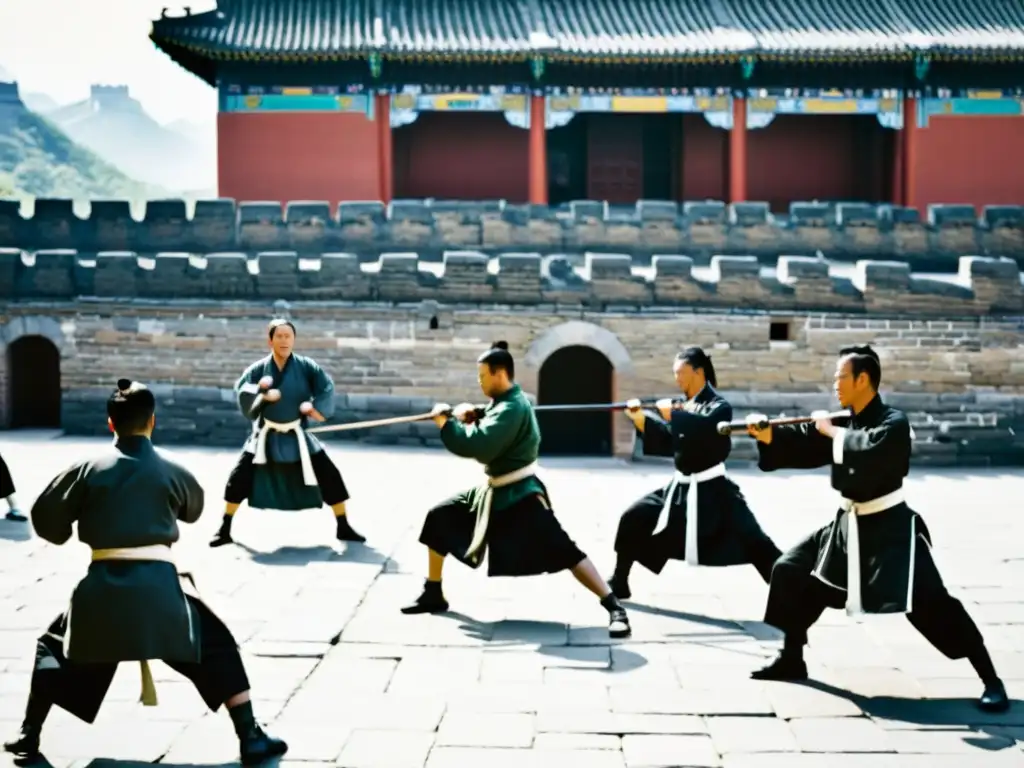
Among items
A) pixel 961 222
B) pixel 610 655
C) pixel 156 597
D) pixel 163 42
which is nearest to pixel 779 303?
pixel 961 222

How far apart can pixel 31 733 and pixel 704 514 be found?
3.35 m

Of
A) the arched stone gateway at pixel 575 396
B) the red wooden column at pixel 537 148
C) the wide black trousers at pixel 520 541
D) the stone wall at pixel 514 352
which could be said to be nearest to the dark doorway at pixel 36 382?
the stone wall at pixel 514 352

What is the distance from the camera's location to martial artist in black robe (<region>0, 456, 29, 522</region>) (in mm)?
7828

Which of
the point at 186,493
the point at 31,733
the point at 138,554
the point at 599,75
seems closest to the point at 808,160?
the point at 599,75

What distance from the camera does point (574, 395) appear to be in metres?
13.6

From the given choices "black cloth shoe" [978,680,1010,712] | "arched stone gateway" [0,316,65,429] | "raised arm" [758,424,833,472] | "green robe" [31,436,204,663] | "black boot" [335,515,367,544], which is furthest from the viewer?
"arched stone gateway" [0,316,65,429]

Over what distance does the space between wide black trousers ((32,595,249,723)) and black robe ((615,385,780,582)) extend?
266 cm

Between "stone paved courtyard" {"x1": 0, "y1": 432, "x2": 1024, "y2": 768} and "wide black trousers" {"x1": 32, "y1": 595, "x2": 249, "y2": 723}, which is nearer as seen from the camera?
"wide black trousers" {"x1": 32, "y1": 595, "x2": 249, "y2": 723}

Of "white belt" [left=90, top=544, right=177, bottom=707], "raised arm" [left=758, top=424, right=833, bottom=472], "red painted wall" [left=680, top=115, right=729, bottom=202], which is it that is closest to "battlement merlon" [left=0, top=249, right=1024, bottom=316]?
"raised arm" [left=758, top=424, right=833, bottom=472]

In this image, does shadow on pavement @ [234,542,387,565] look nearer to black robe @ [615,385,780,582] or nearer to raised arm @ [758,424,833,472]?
black robe @ [615,385,780,582]

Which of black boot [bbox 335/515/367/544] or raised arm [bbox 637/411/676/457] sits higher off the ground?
raised arm [bbox 637/411/676/457]

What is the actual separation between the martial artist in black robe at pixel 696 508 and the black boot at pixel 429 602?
3.27 feet

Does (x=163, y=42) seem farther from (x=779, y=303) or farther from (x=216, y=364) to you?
(x=779, y=303)

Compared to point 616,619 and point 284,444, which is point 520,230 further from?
point 616,619
